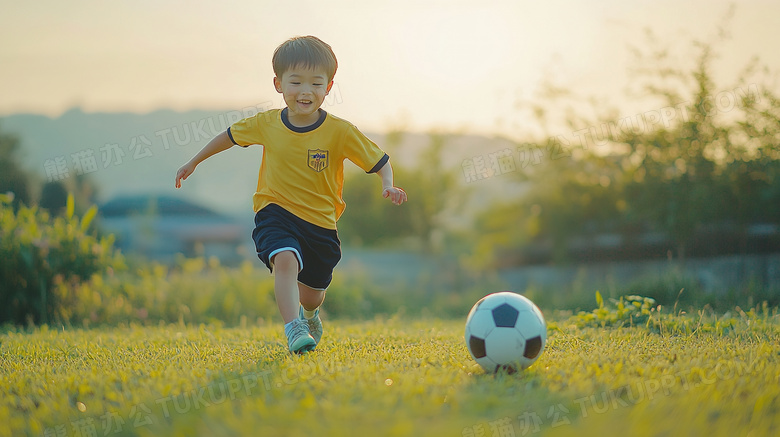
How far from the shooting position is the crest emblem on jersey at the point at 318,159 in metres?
4.03

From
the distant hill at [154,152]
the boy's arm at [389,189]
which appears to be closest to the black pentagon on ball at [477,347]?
the boy's arm at [389,189]

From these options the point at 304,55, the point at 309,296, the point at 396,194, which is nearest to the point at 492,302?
the point at 396,194

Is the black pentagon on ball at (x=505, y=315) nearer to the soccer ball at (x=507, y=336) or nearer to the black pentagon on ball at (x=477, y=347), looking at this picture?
the soccer ball at (x=507, y=336)

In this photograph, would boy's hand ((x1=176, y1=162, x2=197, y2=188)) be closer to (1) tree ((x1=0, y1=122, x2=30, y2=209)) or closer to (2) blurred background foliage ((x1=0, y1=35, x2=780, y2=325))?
(2) blurred background foliage ((x1=0, y1=35, x2=780, y2=325))

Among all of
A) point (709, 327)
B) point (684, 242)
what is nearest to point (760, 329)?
point (709, 327)

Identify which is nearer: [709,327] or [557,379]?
[557,379]

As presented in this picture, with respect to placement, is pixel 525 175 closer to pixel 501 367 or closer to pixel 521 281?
pixel 521 281

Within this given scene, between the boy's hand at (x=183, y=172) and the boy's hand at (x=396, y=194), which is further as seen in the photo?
the boy's hand at (x=183, y=172)

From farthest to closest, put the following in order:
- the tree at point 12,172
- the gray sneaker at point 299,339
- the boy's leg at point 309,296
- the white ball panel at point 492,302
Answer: the tree at point 12,172 < the boy's leg at point 309,296 < the gray sneaker at point 299,339 < the white ball panel at point 492,302

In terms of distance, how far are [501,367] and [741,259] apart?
7.11m

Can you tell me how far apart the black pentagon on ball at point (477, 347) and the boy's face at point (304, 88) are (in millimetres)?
1851

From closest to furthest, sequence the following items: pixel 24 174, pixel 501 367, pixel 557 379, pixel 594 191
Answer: pixel 557 379
pixel 501 367
pixel 594 191
pixel 24 174

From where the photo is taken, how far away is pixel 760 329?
439 cm

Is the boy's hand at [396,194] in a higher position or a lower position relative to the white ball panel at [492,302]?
higher
